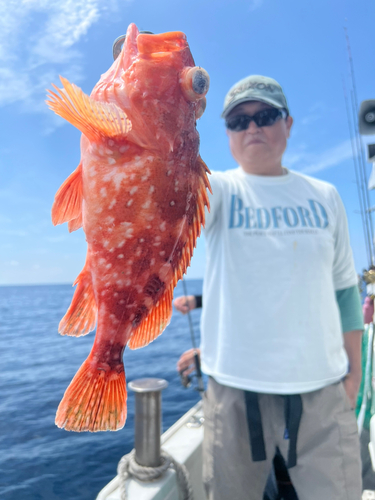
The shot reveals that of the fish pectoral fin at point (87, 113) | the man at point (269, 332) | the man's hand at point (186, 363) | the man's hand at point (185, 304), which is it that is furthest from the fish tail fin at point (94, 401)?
the man's hand at point (186, 363)

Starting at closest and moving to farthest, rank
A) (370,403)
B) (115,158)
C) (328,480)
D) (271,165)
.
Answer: (115,158) < (328,480) < (271,165) < (370,403)

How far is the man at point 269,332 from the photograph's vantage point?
87.7 inches

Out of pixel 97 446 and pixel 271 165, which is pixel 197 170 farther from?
pixel 97 446

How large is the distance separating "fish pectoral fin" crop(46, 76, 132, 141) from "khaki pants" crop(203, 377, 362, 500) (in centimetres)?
191

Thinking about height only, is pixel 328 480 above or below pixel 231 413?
below

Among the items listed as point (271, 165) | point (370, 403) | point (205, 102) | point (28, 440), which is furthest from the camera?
point (28, 440)

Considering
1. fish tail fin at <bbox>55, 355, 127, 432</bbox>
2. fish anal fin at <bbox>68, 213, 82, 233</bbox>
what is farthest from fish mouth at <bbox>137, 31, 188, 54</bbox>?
fish tail fin at <bbox>55, 355, 127, 432</bbox>

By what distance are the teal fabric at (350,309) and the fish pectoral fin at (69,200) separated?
245 cm

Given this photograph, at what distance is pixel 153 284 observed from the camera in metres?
1.08

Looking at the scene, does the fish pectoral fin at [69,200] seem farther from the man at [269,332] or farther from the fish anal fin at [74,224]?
the man at [269,332]

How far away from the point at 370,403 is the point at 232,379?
2797mm

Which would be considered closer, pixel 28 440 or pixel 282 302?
pixel 282 302

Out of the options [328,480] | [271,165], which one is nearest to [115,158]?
[271,165]

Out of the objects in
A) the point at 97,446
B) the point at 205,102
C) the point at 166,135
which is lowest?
the point at 97,446
